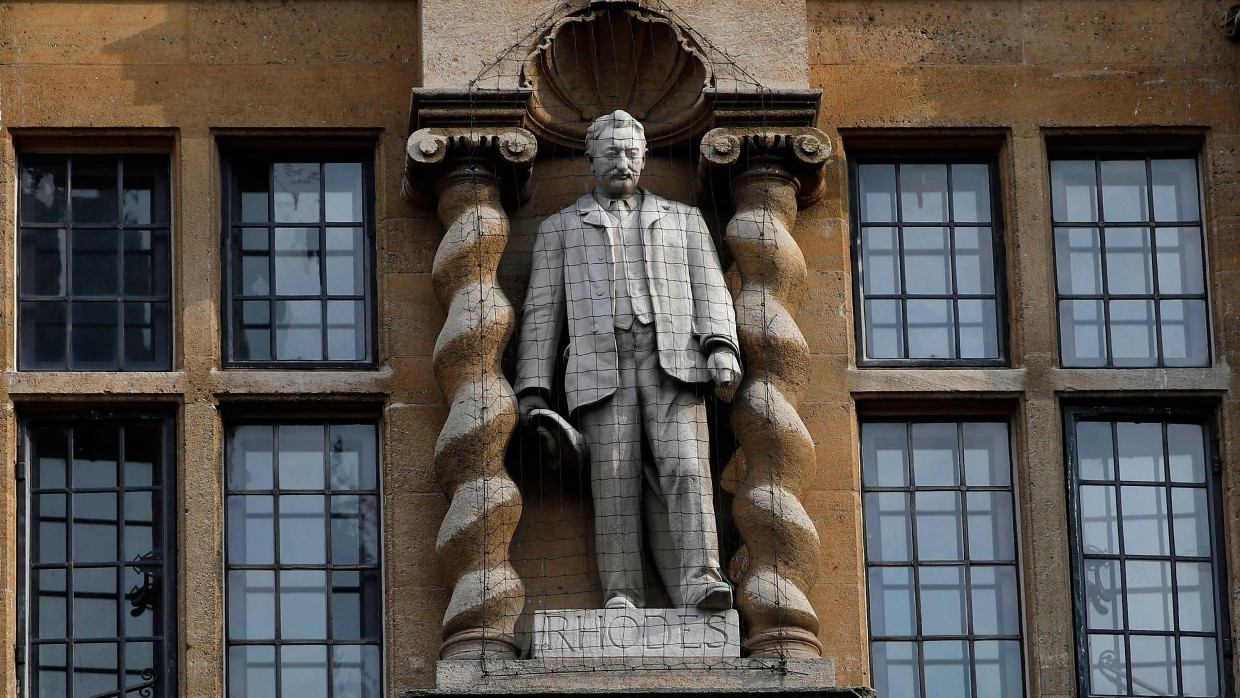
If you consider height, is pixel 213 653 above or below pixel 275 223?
below

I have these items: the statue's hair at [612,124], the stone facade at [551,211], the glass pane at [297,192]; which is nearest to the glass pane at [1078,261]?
the stone facade at [551,211]

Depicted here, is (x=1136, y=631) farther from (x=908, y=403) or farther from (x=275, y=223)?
(x=275, y=223)

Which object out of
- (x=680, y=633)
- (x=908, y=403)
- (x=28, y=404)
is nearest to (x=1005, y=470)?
(x=908, y=403)

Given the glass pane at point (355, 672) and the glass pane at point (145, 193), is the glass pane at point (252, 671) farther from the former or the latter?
the glass pane at point (145, 193)

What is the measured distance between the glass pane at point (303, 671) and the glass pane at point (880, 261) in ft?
11.5

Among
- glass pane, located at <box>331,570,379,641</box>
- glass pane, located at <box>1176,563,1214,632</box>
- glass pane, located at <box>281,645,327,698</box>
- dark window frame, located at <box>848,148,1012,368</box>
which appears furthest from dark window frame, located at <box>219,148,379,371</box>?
glass pane, located at <box>1176,563,1214,632</box>

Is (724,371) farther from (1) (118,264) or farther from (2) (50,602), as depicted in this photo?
(2) (50,602)

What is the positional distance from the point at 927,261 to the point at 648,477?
2135 millimetres

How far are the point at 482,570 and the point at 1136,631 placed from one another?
337cm

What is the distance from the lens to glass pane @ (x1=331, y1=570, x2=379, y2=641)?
1822 cm

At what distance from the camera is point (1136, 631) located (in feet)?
60.1

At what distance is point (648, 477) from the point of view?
18016mm

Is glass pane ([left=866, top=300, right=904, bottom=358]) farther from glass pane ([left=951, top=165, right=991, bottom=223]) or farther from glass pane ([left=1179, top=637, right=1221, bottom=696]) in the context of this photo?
glass pane ([left=1179, top=637, right=1221, bottom=696])

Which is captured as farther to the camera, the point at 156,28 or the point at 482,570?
the point at 156,28
